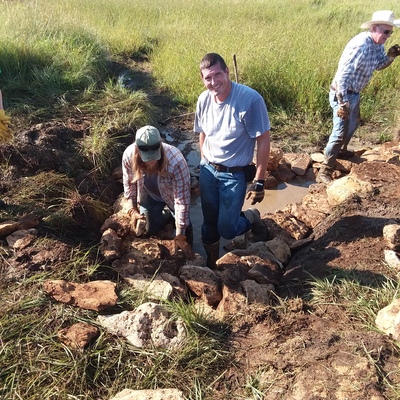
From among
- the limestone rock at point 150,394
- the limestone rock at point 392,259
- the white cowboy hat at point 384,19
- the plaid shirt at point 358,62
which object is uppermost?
the white cowboy hat at point 384,19

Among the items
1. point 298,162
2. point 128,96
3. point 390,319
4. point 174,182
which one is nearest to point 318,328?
point 390,319

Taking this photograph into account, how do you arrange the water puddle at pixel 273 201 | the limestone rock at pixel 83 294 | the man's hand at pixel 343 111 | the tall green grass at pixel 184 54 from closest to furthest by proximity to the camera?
the limestone rock at pixel 83 294, the man's hand at pixel 343 111, the water puddle at pixel 273 201, the tall green grass at pixel 184 54

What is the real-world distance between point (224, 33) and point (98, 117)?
14.8ft

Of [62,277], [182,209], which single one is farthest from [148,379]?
[182,209]

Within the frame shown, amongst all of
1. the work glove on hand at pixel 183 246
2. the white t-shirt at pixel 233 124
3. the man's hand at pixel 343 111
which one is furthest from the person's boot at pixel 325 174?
the work glove on hand at pixel 183 246

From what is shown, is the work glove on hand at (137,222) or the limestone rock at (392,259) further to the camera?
the work glove on hand at (137,222)

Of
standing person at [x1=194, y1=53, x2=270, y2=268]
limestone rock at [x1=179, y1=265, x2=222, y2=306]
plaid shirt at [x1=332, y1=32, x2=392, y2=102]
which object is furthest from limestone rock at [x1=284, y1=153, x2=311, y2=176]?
limestone rock at [x1=179, y1=265, x2=222, y2=306]

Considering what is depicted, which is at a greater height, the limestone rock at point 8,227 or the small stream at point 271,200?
the limestone rock at point 8,227

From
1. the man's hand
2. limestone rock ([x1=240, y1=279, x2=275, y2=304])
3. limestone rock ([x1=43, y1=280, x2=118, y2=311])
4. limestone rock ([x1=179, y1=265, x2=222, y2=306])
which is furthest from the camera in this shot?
the man's hand

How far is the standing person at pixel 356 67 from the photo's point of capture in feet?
13.0

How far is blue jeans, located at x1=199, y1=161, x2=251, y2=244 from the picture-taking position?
3.23 meters

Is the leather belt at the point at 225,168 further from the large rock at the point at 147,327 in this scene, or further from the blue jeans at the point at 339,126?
the blue jeans at the point at 339,126

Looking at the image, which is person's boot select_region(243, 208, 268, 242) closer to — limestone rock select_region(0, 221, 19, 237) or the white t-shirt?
the white t-shirt

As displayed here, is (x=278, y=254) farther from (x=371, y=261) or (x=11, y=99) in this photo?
(x=11, y=99)
